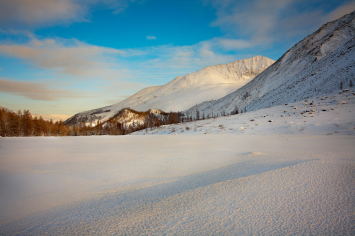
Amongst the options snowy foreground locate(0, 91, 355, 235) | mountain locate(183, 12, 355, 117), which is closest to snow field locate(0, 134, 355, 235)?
snowy foreground locate(0, 91, 355, 235)

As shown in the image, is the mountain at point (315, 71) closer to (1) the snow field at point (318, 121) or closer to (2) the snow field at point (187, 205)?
(1) the snow field at point (318, 121)

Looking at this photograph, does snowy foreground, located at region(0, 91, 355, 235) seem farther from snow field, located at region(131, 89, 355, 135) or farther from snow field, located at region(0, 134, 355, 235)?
snow field, located at region(131, 89, 355, 135)

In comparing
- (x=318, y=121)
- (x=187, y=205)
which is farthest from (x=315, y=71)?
(x=187, y=205)

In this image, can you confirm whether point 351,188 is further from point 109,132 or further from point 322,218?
point 109,132

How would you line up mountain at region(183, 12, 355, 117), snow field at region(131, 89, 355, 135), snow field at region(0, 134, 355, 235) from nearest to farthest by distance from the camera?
snow field at region(0, 134, 355, 235), snow field at region(131, 89, 355, 135), mountain at region(183, 12, 355, 117)

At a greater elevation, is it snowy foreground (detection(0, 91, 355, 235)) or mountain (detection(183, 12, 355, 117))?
mountain (detection(183, 12, 355, 117))

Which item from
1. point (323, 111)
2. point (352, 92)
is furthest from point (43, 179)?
point (352, 92)

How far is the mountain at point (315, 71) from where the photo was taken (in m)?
35.2

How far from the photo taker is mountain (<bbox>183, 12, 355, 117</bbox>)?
115ft

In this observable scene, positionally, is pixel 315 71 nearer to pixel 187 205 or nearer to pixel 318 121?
pixel 318 121

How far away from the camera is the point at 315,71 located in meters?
48.1

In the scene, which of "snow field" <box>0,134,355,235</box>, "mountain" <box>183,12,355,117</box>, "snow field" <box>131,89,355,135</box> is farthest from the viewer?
"mountain" <box>183,12,355,117</box>

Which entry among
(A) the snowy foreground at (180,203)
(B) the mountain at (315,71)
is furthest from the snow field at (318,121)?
(A) the snowy foreground at (180,203)

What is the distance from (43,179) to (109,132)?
279ft
